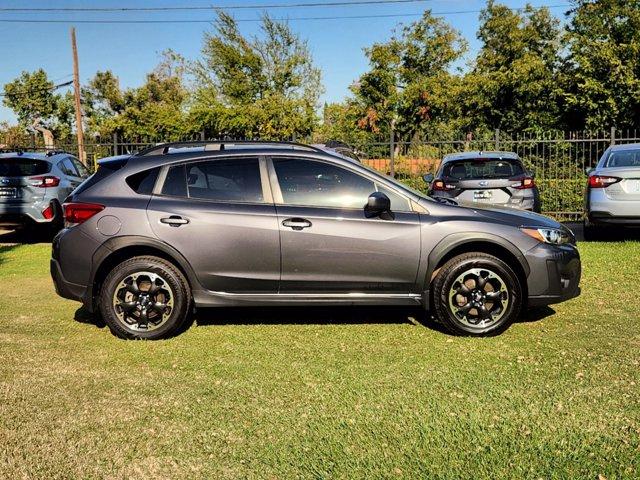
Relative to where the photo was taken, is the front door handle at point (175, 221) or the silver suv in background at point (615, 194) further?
the silver suv in background at point (615, 194)

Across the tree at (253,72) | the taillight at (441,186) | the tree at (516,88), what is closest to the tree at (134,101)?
the tree at (253,72)

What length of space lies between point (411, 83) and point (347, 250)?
34.4m

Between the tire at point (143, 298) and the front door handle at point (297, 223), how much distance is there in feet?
3.24

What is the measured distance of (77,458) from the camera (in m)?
3.20

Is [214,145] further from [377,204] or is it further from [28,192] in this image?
[28,192]

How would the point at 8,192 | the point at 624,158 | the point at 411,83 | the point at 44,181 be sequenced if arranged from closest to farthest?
the point at 624,158, the point at 8,192, the point at 44,181, the point at 411,83

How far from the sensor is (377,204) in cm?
511

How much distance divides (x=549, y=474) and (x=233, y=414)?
1.77 metres

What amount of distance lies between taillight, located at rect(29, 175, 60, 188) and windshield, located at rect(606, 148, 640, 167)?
9.21m

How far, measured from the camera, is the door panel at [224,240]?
5160 mm

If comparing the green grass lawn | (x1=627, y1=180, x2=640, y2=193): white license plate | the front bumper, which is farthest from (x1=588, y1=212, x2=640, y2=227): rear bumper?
the front bumper

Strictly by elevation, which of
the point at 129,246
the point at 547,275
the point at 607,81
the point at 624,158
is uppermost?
the point at 607,81

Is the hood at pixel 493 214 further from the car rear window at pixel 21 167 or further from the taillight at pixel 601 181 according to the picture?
the car rear window at pixel 21 167

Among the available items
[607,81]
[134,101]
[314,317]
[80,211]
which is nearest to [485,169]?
[314,317]
